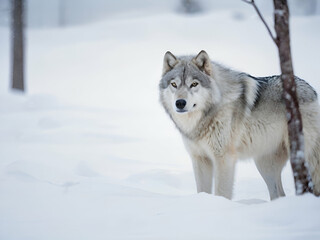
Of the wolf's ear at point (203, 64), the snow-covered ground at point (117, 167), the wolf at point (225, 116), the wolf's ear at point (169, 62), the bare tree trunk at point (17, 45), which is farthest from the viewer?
the bare tree trunk at point (17, 45)

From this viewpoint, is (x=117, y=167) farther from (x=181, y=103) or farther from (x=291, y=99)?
(x=291, y=99)

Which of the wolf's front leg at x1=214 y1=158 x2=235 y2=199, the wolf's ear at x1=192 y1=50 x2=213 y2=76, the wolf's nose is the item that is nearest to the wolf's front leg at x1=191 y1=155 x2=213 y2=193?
the wolf's front leg at x1=214 y1=158 x2=235 y2=199

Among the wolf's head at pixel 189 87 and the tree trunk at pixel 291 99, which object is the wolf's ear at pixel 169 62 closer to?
the wolf's head at pixel 189 87

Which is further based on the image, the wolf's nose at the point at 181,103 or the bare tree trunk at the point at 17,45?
the bare tree trunk at the point at 17,45

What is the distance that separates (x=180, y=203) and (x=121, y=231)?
0.60 meters

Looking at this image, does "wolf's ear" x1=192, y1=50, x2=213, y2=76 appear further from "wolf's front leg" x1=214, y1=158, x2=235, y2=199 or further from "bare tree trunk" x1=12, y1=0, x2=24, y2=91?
"bare tree trunk" x1=12, y1=0, x2=24, y2=91

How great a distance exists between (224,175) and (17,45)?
10987 millimetres

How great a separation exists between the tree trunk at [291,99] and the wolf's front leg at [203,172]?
4.80ft

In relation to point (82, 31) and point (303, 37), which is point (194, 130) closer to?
point (303, 37)

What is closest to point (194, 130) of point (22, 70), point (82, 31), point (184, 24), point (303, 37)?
point (22, 70)

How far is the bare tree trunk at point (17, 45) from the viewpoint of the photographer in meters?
12.4

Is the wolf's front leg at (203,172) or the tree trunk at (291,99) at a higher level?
the tree trunk at (291,99)

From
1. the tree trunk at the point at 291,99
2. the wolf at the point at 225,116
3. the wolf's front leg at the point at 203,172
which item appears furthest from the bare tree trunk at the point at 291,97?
the wolf's front leg at the point at 203,172

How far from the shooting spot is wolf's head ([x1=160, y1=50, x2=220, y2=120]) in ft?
12.4
